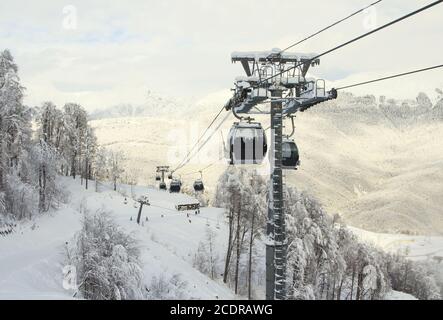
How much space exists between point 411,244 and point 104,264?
414 ft

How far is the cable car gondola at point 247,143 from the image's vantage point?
436 inches

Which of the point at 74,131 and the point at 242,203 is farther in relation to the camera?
the point at 74,131

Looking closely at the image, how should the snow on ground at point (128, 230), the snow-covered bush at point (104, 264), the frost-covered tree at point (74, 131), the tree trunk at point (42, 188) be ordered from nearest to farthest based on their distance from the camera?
the snow on ground at point (128, 230), the snow-covered bush at point (104, 264), the tree trunk at point (42, 188), the frost-covered tree at point (74, 131)

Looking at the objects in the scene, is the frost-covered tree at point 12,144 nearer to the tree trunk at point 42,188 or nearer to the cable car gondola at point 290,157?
the tree trunk at point 42,188

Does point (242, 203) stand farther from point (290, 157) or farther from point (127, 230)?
point (290, 157)

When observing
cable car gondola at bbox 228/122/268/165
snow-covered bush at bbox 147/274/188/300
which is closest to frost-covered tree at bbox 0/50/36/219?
snow-covered bush at bbox 147/274/188/300

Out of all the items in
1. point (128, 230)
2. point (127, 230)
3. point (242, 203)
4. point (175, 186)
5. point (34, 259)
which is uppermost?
point (175, 186)

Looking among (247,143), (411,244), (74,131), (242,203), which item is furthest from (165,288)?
(411,244)

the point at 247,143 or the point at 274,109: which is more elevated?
the point at 274,109

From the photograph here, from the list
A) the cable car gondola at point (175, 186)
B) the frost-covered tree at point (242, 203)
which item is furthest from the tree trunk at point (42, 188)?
the frost-covered tree at point (242, 203)

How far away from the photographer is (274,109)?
32.7 ft

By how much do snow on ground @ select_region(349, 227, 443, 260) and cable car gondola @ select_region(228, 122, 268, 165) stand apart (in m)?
107
